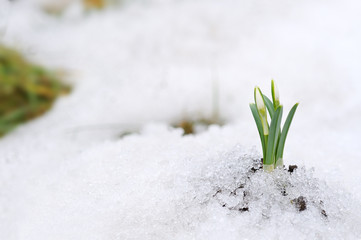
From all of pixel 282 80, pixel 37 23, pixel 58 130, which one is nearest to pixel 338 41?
pixel 282 80

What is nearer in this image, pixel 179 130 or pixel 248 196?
pixel 248 196

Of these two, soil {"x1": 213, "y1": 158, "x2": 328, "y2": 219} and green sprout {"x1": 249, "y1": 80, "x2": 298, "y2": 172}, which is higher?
green sprout {"x1": 249, "y1": 80, "x2": 298, "y2": 172}

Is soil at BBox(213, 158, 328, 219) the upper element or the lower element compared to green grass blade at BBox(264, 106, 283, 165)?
lower

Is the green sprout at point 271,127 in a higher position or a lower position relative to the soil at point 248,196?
higher

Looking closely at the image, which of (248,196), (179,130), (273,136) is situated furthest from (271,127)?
(179,130)

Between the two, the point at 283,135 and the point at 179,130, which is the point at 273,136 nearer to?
the point at 283,135
